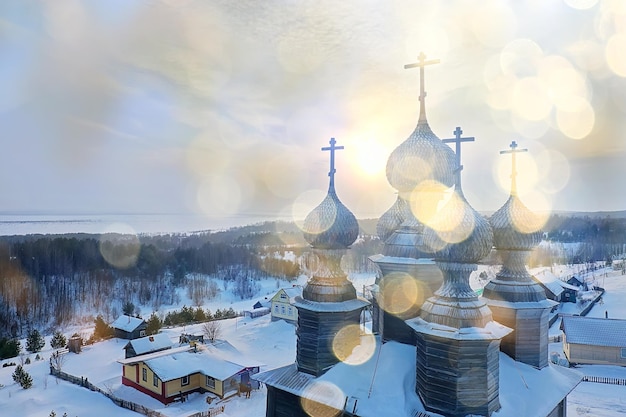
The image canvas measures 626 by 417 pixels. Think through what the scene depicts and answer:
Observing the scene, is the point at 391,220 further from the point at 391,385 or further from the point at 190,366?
the point at 190,366

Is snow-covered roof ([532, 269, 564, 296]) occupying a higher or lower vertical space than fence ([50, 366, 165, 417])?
higher

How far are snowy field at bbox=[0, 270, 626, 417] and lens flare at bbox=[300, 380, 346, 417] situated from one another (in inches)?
348


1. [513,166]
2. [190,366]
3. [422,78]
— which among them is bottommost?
[190,366]

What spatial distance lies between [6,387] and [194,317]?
610 inches

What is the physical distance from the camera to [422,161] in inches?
372

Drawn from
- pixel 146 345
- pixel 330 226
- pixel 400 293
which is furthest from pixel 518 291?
pixel 146 345

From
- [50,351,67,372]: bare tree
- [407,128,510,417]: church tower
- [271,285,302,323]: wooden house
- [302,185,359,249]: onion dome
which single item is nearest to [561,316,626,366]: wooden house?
[271,285,302,323]: wooden house

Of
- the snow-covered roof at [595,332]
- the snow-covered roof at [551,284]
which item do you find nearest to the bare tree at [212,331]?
the snow-covered roof at [595,332]

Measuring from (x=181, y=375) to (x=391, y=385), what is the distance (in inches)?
507

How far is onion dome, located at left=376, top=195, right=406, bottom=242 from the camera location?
10.2 meters

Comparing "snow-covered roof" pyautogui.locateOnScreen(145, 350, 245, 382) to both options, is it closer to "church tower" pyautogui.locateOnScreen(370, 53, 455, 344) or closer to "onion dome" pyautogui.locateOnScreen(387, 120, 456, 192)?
"church tower" pyautogui.locateOnScreen(370, 53, 455, 344)

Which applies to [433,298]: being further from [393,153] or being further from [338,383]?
[393,153]

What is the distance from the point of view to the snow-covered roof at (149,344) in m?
21.7

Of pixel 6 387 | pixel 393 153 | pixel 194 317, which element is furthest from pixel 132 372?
pixel 393 153
